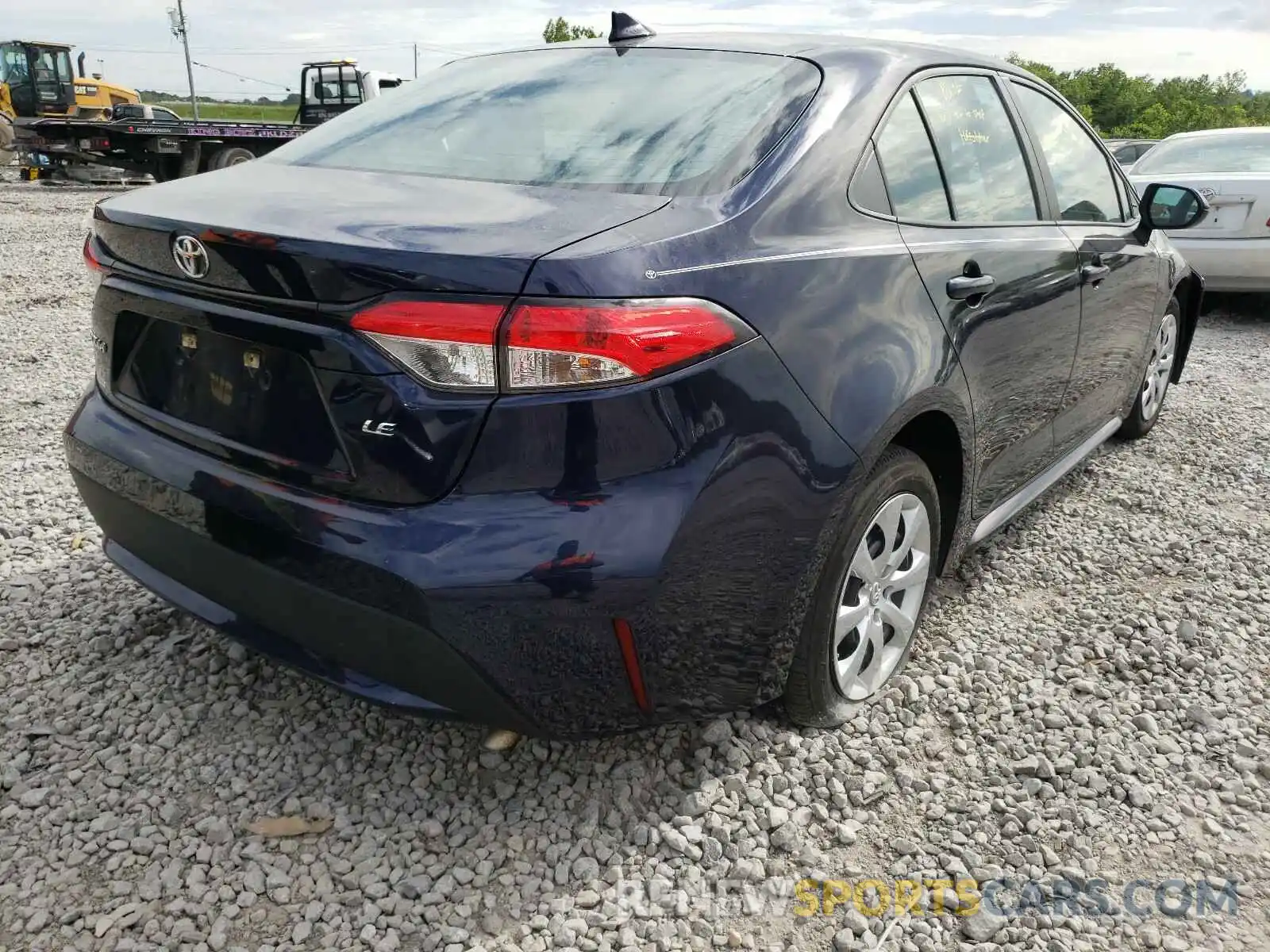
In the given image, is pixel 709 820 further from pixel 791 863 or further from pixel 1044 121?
pixel 1044 121

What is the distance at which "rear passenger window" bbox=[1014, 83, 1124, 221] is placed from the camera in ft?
10.4

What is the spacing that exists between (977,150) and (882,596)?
128 cm

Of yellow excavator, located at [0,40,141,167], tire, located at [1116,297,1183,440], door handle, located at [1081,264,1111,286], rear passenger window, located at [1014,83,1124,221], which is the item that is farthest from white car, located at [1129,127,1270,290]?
yellow excavator, located at [0,40,141,167]

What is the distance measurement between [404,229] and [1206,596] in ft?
9.27

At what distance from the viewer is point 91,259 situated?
2.22 m

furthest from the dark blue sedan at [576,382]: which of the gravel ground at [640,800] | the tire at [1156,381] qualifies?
Result: the tire at [1156,381]

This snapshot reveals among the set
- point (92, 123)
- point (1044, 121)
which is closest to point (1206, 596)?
point (1044, 121)

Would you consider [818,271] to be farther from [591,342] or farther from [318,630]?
[318,630]

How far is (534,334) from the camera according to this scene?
1.63m

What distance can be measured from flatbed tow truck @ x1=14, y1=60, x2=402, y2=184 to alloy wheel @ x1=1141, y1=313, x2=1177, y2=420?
49.4ft

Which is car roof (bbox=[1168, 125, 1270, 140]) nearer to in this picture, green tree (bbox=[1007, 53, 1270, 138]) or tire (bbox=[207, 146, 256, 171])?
tire (bbox=[207, 146, 256, 171])

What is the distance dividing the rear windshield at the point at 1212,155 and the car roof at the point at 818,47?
19.2 ft

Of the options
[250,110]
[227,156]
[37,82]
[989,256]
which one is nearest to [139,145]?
[227,156]

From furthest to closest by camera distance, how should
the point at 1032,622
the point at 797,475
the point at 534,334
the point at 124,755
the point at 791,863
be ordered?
the point at 1032,622
the point at 124,755
the point at 791,863
the point at 797,475
the point at 534,334
